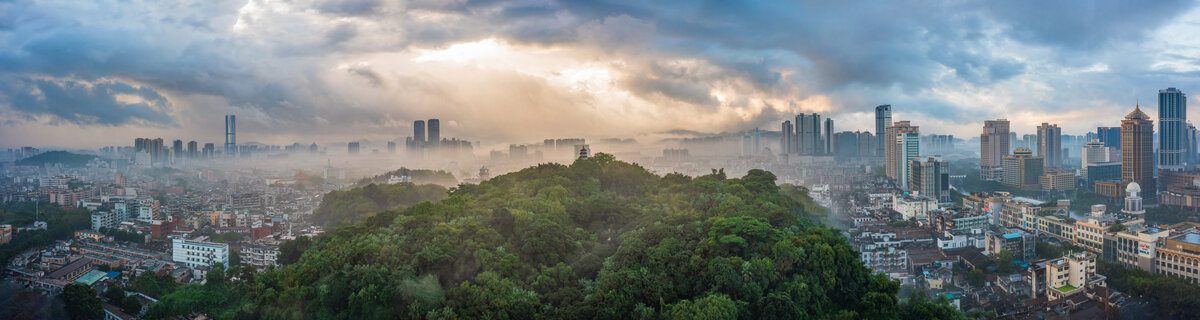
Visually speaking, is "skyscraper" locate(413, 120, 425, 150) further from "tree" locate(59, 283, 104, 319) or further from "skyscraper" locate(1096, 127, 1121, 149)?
"skyscraper" locate(1096, 127, 1121, 149)

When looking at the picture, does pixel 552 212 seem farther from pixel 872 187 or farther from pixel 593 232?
pixel 872 187

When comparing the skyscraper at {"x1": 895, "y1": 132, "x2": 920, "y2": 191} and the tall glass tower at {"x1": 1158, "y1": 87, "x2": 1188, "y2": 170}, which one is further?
the skyscraper at {"x1": 895, "y1": 132, "x2": 920, "y2": 191}

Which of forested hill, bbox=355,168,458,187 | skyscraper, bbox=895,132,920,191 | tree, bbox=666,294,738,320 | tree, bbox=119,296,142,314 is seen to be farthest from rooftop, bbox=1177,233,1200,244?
forested hill, bbox=355,168,458,187

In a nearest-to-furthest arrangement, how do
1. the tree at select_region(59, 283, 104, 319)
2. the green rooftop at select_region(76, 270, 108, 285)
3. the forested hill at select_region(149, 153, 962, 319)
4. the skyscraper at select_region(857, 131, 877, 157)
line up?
the forested hill at select_region(149, 153, 962, 319) → the tree at select_region(59, 283, 104, 319) → the green rooftop at select_region(76, 270, 108, 285) → the skyscraper at select_region(857, 131, 877, 157)

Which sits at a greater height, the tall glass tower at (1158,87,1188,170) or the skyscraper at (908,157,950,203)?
the tall glass tower at (1158,87,1188,170)

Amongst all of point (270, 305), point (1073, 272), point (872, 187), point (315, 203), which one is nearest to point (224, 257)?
point (270, 305)

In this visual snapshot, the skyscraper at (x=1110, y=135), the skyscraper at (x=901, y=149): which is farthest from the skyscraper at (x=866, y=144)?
the skyscraper at (x=1110, y=135)

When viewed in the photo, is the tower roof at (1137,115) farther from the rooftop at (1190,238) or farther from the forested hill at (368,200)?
the forested hill at (368,200)
